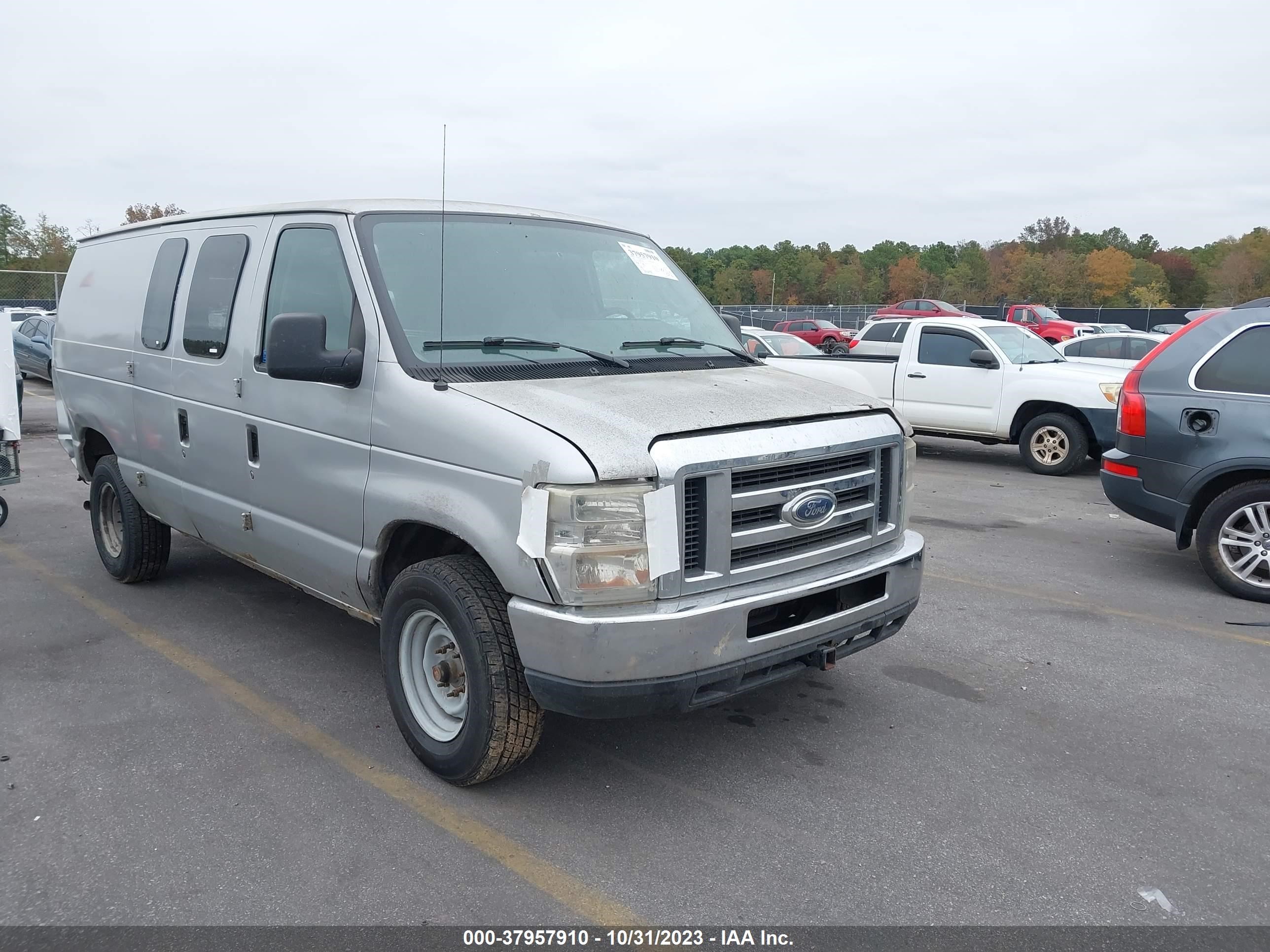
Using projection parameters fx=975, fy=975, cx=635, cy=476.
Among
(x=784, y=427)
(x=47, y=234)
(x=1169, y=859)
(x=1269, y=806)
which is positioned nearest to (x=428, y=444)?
(x=784, y=427)

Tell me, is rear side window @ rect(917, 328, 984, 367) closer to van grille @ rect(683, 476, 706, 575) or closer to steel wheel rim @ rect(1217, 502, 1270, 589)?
steel wheel rim @ rect(1217, 502, 1270, 589)

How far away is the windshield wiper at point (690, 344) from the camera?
14.5 feet

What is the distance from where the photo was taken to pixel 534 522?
311cm

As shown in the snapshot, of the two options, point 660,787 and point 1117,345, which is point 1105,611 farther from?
point 1117,345

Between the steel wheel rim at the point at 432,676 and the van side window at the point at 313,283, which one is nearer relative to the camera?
the steel wheel rim at the point at 432,676

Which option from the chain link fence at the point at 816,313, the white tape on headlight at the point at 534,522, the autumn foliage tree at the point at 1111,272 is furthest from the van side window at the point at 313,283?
the autumn foliage tree at the point at 1111,272

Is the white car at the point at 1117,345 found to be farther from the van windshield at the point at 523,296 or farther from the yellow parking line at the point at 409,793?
the yellow parking line at the point at 409,793

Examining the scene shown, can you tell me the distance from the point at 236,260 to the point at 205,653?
6.63 feet

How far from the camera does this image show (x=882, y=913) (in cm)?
294

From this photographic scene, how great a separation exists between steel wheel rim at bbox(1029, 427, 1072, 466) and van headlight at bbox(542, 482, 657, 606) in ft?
31.6

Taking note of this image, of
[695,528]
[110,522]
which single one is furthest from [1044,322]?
[695,528]

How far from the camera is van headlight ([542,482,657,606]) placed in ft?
10.1

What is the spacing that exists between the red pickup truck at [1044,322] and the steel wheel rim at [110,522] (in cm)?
2712

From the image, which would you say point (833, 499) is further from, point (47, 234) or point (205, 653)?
point (47, 234)
